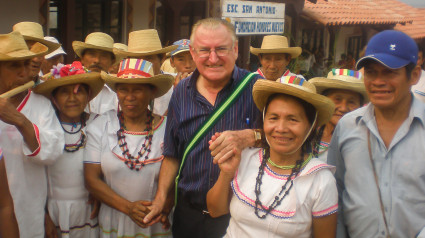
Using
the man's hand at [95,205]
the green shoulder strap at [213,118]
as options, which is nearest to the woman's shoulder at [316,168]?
the green shoulder strap at [213,118]

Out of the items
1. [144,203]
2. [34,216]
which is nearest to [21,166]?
[34,216]

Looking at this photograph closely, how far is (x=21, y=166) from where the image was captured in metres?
2.49

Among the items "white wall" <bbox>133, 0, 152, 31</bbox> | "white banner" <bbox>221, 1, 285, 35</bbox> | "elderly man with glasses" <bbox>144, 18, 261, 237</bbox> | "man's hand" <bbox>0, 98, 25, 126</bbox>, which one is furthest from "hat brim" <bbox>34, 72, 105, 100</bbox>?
"white wall" <bbox>133, 0, 152, 31</bbox>

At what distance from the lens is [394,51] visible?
196 cm

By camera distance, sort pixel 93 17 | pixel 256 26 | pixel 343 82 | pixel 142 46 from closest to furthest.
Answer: pixel 343 82 < pixel 142 46 < pixel 256 26 < pixel 93 17

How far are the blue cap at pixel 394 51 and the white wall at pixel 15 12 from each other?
210 inches

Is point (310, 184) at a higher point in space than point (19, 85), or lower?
lower

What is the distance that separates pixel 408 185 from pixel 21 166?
6.97ft

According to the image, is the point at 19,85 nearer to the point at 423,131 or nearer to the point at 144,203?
the point at 144,203

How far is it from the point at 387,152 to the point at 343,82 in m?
0.90

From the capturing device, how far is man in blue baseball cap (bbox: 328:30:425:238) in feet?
6.40

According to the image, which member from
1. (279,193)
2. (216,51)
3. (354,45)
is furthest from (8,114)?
(354,45)

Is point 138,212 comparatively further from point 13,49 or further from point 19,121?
point 13,49

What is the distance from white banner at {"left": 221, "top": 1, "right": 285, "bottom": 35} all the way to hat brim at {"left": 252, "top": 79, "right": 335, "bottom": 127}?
3.03m
